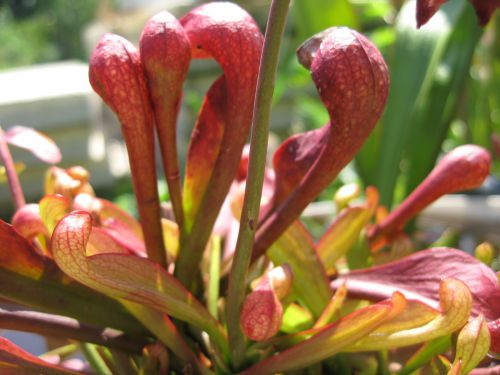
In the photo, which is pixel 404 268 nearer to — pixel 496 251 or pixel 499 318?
pixel 499 318

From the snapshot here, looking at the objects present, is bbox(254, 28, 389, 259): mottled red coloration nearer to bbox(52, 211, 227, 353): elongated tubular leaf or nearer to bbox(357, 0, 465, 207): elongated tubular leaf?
bbox(52, 211, 227, 353): elongated tubular leaf

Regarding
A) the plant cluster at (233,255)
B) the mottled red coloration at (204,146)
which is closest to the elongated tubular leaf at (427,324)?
the plant cluster at (233,255)

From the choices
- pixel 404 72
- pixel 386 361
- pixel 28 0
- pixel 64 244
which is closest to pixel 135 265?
pixel 64 244

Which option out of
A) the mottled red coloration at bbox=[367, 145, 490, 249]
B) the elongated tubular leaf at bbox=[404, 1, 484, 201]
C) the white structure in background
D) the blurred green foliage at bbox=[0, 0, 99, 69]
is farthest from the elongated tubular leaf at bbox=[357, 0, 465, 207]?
the blurred green foliage at bbox=[0, 0, 99, 69]

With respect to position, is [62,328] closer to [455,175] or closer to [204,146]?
[204,146]

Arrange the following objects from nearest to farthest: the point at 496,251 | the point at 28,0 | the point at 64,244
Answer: the point at 64,244 → the point at 496,251 → the point at 28,0

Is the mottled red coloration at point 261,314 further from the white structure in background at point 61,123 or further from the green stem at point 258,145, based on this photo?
the white structure in background at point 61,123
